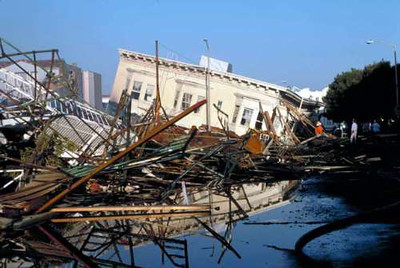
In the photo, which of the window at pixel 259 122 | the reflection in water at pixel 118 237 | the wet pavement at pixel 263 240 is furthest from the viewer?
the window at pixel 259 122

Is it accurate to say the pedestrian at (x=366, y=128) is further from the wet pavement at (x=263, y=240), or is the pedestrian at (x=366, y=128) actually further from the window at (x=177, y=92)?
the wet pavement at (x=263, y=240)

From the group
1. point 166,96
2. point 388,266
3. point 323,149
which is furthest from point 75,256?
point 166,96

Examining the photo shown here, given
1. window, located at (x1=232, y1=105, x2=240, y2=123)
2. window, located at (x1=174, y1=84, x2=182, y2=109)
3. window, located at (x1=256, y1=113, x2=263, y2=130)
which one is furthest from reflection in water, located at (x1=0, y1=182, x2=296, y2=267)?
window, located at (x1=256, y1=113, x2=263, y2=130)

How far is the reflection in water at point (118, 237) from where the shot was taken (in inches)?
241

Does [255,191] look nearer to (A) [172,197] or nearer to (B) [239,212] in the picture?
(B) [239,212]

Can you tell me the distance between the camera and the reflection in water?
6125 millimetres

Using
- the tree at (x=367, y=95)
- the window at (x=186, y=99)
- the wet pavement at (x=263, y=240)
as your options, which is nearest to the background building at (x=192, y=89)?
the window at (x=186, y=99)

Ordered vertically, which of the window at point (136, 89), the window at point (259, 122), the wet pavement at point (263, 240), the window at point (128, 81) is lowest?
the wet pavement at point (263, 240)

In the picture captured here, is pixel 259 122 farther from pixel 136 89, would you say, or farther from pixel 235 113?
pixel 136 89

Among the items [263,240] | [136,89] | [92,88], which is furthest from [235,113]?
[263,240]

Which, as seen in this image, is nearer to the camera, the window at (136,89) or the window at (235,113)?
the window at (136,89)

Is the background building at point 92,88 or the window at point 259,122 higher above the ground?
the background building at point 92,88

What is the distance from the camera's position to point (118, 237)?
7.74m

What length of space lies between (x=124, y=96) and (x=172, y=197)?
90.6 inches
